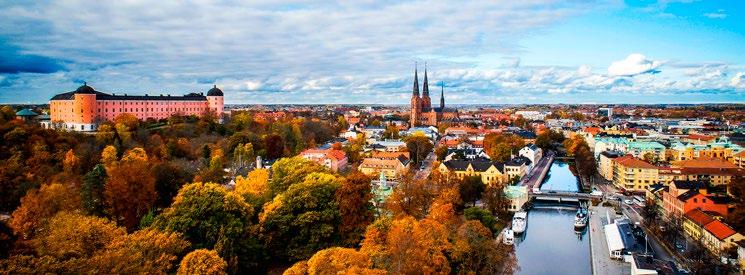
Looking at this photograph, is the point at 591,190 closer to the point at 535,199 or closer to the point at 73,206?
the point at 535,199

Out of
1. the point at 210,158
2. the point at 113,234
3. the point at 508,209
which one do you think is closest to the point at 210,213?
the point at 113,234

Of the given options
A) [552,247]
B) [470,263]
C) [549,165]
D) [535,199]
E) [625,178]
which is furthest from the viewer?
[549,165]

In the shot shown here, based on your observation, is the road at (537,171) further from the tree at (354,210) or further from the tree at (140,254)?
the tree at (140,254)

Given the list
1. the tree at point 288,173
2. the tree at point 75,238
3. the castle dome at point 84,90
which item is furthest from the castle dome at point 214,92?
the tree at point 75,238

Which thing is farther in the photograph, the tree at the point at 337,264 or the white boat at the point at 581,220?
the white boat at the point at 581,220

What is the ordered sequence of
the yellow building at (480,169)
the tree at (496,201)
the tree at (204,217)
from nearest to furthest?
the tree at (204,217) → the tree at (496,201) → the yellow building at (480,169)

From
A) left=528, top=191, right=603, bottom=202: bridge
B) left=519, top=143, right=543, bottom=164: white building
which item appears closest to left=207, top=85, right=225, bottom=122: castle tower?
left=519, top=143, right=543, bottom=164: white building

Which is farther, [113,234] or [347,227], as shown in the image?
[347,227]
